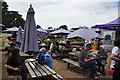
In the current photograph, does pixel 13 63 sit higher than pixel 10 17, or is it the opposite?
pixel 10 17

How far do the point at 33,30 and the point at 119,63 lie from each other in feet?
13.3

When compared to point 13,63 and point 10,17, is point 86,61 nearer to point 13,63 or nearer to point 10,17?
point 13,63

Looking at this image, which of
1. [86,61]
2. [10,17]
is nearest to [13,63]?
[86,61]

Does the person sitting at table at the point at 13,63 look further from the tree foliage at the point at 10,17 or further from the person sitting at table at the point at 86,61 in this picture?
the tree foliage at the point at 10,17

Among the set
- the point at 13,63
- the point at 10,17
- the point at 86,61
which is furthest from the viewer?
the point at 10,17

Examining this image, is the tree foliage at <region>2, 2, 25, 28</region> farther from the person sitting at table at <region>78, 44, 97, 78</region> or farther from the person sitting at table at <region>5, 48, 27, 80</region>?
the person sitting at table at <region>5, 48, 27, 80</region>

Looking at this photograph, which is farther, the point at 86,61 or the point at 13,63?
the point at 86,61

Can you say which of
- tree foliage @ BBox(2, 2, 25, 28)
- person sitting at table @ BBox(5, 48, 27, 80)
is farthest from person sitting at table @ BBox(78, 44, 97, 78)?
tree foliage @ BBox(2, 2, 25, 28)

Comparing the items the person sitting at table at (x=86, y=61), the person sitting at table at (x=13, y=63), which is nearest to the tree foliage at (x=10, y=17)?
the person sitting at table at (x=86, y=61)

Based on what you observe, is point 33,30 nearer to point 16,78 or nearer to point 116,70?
point 16,78

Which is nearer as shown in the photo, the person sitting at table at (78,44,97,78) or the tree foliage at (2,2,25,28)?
the person sitting at table at (78,44,97,78)

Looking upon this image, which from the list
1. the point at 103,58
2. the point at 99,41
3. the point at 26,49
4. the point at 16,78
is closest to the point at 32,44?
the point at 26,49

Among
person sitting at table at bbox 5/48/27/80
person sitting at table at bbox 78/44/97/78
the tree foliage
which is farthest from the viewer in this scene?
the tree foliage

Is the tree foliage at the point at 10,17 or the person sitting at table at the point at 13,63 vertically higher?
the tree foliage at the point at 10,17
